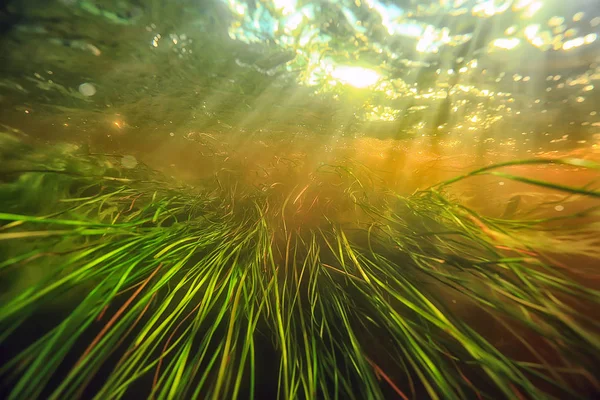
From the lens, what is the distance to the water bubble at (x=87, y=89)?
5481 millimetres

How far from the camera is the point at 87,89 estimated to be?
5.71 metres

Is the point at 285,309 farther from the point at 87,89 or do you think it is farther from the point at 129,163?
the point at 87,89

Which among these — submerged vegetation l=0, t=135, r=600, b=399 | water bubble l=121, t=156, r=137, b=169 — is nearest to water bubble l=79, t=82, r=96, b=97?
water bubble l=121, t=156, r=137, b=169

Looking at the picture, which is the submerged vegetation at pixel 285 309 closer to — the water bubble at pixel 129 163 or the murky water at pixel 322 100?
the murky water at pixel 322 100

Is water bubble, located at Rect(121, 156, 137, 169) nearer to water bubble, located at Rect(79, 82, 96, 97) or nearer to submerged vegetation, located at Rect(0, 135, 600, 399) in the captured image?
submerged vegetation, located at Rect(0, 135, 600, 399)

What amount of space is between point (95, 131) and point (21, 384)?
34.6 feet

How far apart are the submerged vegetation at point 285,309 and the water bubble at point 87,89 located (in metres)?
3.19

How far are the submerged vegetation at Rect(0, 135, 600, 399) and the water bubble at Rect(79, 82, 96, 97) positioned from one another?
3186mm

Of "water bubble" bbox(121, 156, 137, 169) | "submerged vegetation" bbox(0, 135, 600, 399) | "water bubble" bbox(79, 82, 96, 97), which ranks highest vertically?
"water bubble" bbox(79, 82, 96, 97)

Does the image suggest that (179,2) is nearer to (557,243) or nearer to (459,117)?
(557,243)

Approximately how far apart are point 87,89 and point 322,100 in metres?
5.91

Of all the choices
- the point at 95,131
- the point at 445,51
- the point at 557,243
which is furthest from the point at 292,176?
the point at 95,131

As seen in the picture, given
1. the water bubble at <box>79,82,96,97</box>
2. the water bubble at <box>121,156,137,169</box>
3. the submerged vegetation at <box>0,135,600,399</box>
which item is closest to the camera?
the submerged vegetation at <box>0,135,600,399</box>

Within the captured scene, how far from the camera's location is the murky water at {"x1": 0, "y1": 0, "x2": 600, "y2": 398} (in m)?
1.77
